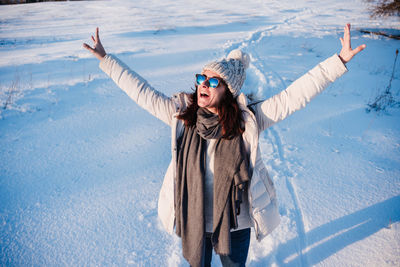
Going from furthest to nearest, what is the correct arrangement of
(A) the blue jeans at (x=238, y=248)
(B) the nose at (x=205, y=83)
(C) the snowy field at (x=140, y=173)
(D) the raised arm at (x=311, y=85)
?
(C) the snowy field at (x=140, y=173) < (A) the blue jeans at (x=238, y=248) < (B) the nose at (x=205, y=83) < (D) the raised arm at (x=311, y=85)

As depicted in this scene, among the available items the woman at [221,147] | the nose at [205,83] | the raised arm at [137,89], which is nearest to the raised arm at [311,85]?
the woman at [221,147]

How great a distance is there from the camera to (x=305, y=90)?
1.22 meters

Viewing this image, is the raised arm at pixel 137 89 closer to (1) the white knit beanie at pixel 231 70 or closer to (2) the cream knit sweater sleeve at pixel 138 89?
(2) the cream knit sweater sleeve at pixel 138 89

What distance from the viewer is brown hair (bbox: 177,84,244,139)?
1.25 m

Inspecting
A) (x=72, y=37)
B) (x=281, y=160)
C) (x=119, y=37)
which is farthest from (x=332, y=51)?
(x=72, y=37)

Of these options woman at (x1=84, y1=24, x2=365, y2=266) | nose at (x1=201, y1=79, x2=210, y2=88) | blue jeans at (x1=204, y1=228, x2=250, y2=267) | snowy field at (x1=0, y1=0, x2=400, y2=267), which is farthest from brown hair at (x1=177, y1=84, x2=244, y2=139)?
snowy field at (x1=0, y1=0, x2=400, y2=267)

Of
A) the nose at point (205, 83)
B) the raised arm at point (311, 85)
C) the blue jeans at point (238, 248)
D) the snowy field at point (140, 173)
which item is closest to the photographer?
the raised arm at point (311, 85)

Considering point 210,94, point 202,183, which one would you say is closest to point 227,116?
point 210,94

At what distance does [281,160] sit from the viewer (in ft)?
9.45

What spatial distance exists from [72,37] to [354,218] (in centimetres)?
1218

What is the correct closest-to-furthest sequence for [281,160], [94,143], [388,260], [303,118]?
1. [388,260]
2. [281,160]
3. [94,143]
4. [303,118]

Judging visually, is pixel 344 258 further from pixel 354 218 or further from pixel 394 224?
pixel 394 224

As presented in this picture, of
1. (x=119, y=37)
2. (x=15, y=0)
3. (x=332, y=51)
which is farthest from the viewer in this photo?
(x=15, y=0)

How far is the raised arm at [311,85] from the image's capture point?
1.19 meters
